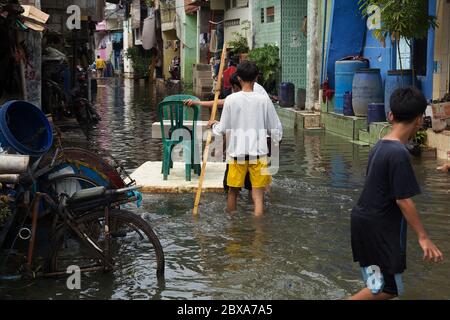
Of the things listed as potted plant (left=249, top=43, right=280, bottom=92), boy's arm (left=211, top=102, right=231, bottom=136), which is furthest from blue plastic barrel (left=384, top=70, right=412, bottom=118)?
potted plant (left=249, top=43, right=280, bottom=92)

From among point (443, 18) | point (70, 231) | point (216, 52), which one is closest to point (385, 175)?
point (70, 231)

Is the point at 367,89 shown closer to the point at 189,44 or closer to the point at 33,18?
the point at 33,18

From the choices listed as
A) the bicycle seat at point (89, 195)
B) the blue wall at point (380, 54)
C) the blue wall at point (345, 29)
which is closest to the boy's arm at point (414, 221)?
the bicycle seat at point (89, 195)

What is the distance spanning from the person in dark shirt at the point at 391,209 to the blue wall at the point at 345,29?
528 inches

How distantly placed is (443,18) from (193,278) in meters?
8.90

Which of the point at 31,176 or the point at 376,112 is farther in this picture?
the point at 376,112

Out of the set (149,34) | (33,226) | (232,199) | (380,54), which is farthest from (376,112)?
(149,34)

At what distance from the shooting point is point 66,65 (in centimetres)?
1797

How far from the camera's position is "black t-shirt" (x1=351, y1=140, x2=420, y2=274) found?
4.11m

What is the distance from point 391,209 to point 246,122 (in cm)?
341

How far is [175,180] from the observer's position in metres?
9.58

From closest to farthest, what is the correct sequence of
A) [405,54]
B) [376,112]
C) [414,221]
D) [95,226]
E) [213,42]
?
[414,221]
[95,226]
[376,112]
[405,54]
[213,42]

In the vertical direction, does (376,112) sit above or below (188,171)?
above
